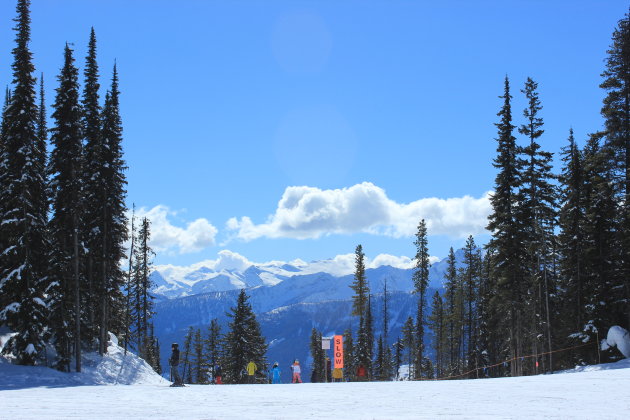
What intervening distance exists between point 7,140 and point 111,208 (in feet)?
37.2

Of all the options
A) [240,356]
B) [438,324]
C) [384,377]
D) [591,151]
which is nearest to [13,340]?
[240,356]

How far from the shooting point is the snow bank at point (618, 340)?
35250 mm

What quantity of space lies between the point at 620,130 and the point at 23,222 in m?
37.9

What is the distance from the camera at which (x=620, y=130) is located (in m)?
38.5

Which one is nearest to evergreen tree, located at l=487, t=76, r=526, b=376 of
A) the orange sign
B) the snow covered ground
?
the orange sign

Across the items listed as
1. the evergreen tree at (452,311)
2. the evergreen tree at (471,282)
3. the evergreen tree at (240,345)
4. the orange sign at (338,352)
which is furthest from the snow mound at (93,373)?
the evergreen tree at (452,311)

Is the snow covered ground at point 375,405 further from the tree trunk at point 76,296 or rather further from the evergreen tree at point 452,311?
the evergreen tree at point 452,311

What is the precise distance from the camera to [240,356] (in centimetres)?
6175

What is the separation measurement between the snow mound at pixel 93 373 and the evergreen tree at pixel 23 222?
162 centimetres

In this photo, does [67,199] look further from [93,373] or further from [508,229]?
[508,229]

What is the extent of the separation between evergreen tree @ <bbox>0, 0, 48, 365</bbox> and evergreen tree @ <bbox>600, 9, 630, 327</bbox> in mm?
35973

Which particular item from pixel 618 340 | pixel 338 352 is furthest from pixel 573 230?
pixel 338 352

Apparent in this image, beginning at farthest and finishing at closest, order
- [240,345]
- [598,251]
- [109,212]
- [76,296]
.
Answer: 1. [240,345]
2. [109,212]
3. [598,251]
4. [76,296]

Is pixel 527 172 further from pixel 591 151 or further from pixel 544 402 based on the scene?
pixel 544 402
